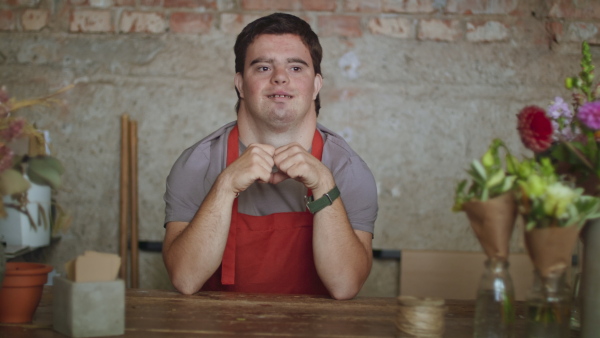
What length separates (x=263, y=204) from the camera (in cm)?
189

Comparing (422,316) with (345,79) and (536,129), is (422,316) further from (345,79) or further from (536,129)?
(345,79)

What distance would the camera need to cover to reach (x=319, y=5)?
2588 millimetres

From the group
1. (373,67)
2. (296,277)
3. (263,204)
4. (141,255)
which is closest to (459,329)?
(296,277)

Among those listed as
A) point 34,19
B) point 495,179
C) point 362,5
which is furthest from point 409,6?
point 495,179

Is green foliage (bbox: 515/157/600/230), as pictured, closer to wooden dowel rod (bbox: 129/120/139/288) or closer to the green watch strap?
the green watch strap

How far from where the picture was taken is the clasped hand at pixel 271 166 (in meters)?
1.59

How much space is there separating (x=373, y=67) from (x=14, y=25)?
147cm

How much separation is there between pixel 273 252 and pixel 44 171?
840 mm

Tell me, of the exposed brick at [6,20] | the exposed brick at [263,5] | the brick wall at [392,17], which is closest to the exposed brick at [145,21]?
the brick wall at [392,17]

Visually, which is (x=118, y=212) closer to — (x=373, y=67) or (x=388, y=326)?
(x=373, y=67)

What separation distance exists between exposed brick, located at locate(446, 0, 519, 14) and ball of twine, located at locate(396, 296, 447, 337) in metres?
1.73

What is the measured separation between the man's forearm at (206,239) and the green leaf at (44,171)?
55cm

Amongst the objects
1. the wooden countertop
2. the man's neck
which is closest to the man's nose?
the man's neck

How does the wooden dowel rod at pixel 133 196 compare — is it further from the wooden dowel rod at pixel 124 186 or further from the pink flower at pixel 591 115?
the pink flower at pixel 591 115
